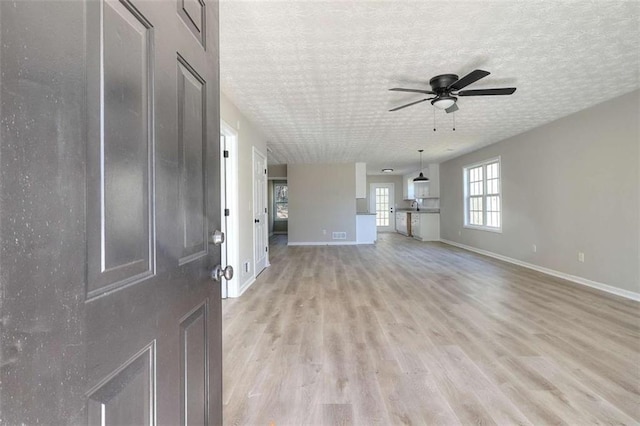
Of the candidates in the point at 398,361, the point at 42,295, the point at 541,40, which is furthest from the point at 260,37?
the point at 398,361

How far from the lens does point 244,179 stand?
13.4 feet

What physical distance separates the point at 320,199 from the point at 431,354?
6.52 m

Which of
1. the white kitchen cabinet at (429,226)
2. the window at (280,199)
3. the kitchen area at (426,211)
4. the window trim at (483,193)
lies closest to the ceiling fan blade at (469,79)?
the window trim at (483,193)

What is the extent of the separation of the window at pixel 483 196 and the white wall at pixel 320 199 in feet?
9.34

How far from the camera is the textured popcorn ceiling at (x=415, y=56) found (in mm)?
2006

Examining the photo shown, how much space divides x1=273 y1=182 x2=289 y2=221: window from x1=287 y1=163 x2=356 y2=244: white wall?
3444 mm

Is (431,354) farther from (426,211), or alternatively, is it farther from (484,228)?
(426,211)

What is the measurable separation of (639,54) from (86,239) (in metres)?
3.96

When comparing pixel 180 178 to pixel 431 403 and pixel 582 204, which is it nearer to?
pixel 431 403

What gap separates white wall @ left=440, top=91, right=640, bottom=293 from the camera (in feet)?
11.4

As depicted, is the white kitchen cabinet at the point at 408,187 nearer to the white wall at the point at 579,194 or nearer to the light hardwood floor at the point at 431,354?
the white wall at the point at 579,194

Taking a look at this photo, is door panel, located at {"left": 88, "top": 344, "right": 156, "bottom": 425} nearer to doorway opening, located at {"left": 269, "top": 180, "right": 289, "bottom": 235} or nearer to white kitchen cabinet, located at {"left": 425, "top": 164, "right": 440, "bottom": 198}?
white kitchen cabinet, located at {"left": 425, "top": 164, "right": 440, "bottom": 198}

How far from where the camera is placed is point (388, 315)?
295 cm

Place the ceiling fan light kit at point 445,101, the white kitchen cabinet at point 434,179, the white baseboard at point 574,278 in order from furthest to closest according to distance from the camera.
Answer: the white kitchen cabinet at point 434,179, the white baseboard at point 574,278, the ceiling fan light kit at point 445,101
